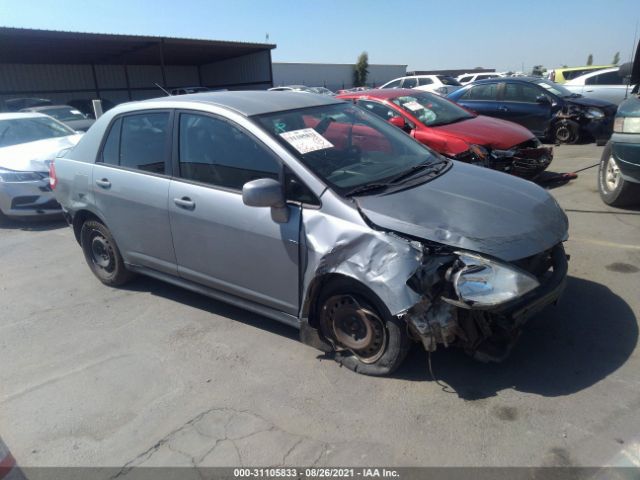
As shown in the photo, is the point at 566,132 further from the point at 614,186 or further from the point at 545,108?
the point at 614,186

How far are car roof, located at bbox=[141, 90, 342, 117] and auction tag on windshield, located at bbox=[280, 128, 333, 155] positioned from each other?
0.32m

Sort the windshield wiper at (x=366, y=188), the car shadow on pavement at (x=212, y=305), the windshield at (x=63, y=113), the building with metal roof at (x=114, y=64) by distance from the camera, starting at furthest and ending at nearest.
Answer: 1. the building with metal roof at (x=114, y=64)
2. the windshield at (x=63, y=113)
3. the car shadow on pavement at (x=212, y=305)
4. the windshield wiper at (x=366, y=188)

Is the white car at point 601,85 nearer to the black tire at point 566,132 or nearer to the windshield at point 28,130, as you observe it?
the black tire at point 566,132

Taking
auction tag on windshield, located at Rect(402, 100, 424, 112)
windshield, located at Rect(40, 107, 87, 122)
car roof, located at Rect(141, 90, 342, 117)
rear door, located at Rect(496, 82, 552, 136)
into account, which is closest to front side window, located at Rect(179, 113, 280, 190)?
car roof, located at Rect(141, 90, 342, 117)

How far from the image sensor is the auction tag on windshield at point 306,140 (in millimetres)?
3346

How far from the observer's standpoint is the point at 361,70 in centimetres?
5434

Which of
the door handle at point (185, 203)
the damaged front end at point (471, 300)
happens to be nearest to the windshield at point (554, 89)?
the damaged front end at point (471, 300)

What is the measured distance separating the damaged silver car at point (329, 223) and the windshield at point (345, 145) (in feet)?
0.05

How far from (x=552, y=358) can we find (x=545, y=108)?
876 cm

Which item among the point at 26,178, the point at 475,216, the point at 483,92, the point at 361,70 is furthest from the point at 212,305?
the point at 361,70

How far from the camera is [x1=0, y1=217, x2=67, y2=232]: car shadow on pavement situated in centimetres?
748

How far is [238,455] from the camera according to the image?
2584 mm

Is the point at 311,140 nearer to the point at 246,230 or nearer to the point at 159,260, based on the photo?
the point at 246,230

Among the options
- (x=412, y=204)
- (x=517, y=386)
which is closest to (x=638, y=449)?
(x=517, y=386)
